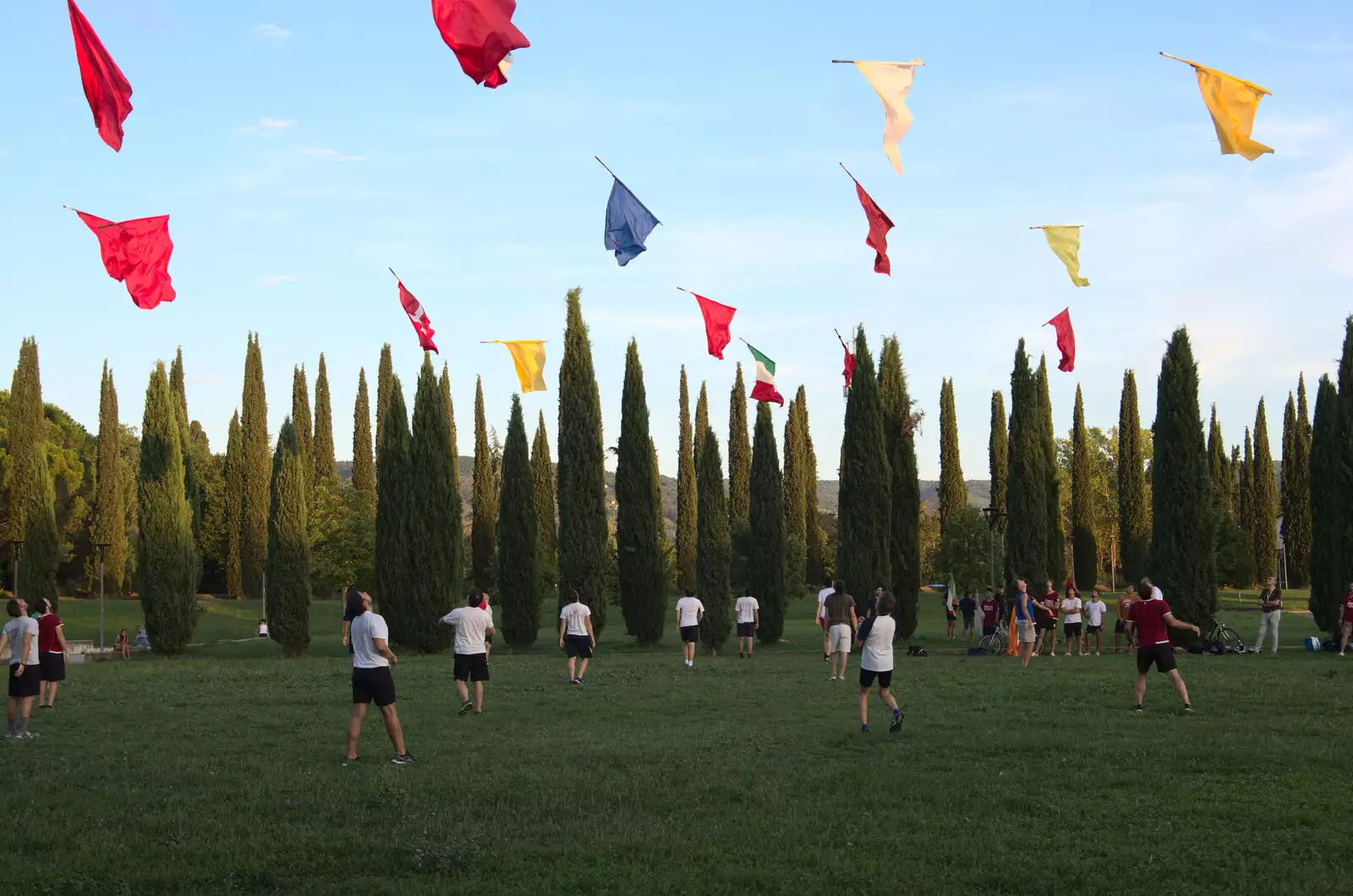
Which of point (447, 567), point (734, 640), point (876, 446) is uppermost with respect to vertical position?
Answer: point (876, 446)

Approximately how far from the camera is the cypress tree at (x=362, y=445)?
6788 cm

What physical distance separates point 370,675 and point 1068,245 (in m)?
13.1

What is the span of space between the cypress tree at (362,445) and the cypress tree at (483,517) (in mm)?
6634

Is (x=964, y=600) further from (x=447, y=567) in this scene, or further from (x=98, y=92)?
(x=98, y=92)

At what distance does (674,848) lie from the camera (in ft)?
27.6

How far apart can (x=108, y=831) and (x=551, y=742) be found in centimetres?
525

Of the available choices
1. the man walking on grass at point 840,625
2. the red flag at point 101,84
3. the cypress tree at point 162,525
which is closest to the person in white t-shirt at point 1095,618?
the man walking on grass at point 840,625

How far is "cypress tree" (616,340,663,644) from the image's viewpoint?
36.9 metres

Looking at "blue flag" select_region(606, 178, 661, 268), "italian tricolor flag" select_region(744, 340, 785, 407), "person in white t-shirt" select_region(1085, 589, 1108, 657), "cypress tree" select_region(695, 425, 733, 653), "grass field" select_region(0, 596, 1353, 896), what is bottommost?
"grass field" select_region(0, 596, 1353, 896)

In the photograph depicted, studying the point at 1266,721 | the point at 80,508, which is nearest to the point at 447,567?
the point at 1266,721

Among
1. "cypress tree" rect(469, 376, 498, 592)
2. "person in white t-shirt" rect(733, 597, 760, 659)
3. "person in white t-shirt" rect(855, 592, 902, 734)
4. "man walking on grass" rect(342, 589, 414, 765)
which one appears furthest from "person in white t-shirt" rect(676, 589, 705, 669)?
"cypress tree" rect(469, 376, 498, 592)

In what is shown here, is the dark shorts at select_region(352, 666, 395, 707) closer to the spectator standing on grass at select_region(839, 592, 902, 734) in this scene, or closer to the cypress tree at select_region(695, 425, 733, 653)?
the spectator standing on grass at select_region(839, 592, 902, 734)

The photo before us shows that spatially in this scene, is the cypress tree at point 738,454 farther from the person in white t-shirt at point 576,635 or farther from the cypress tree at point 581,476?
the person in white t-shirt at point 576,635

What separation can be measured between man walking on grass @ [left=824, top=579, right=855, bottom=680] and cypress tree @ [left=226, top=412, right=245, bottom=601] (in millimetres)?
41791
